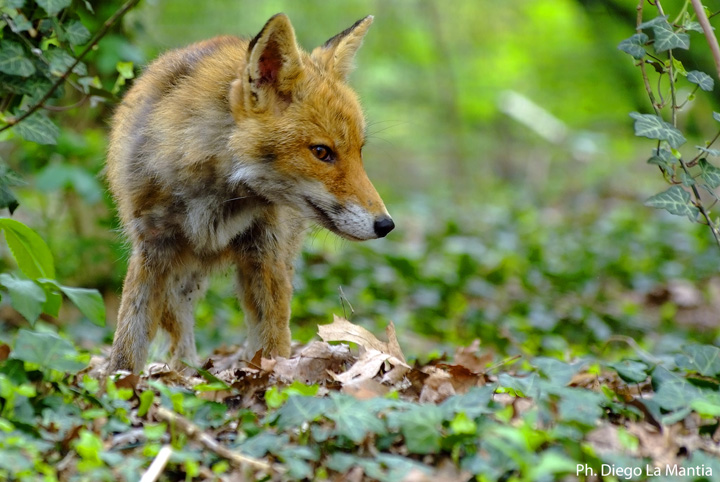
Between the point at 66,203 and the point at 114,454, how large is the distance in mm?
6997

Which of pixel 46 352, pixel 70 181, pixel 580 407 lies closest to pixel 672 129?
pixel 580 407

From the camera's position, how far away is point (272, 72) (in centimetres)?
449

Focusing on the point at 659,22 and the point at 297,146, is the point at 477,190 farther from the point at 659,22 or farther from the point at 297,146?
the point at 659,22

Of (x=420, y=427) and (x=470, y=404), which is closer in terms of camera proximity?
(x=420, y=427)

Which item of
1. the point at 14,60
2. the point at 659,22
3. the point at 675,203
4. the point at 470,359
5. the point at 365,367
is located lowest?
the point at 470,359

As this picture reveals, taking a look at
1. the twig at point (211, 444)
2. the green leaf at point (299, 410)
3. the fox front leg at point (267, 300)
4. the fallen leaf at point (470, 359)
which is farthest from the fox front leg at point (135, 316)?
A: the fallen leaf at point (470, 359)

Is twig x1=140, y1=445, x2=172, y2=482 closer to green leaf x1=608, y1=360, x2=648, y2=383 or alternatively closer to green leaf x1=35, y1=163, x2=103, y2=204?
green leaf x1=608, y1=360, x2=648, y2=383

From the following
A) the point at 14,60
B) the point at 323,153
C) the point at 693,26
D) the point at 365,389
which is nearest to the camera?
the point at 365,389

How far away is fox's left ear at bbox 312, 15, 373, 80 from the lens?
5031mm

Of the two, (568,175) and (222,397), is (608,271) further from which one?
(568,175)

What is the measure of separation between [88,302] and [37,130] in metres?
1.32

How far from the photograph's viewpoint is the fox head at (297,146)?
4418 millimetres

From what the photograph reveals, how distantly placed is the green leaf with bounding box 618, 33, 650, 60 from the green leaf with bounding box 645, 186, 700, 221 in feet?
2.36

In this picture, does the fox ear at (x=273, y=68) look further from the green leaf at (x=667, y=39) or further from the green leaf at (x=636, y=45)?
the green leaf at (x=667, y=39)
